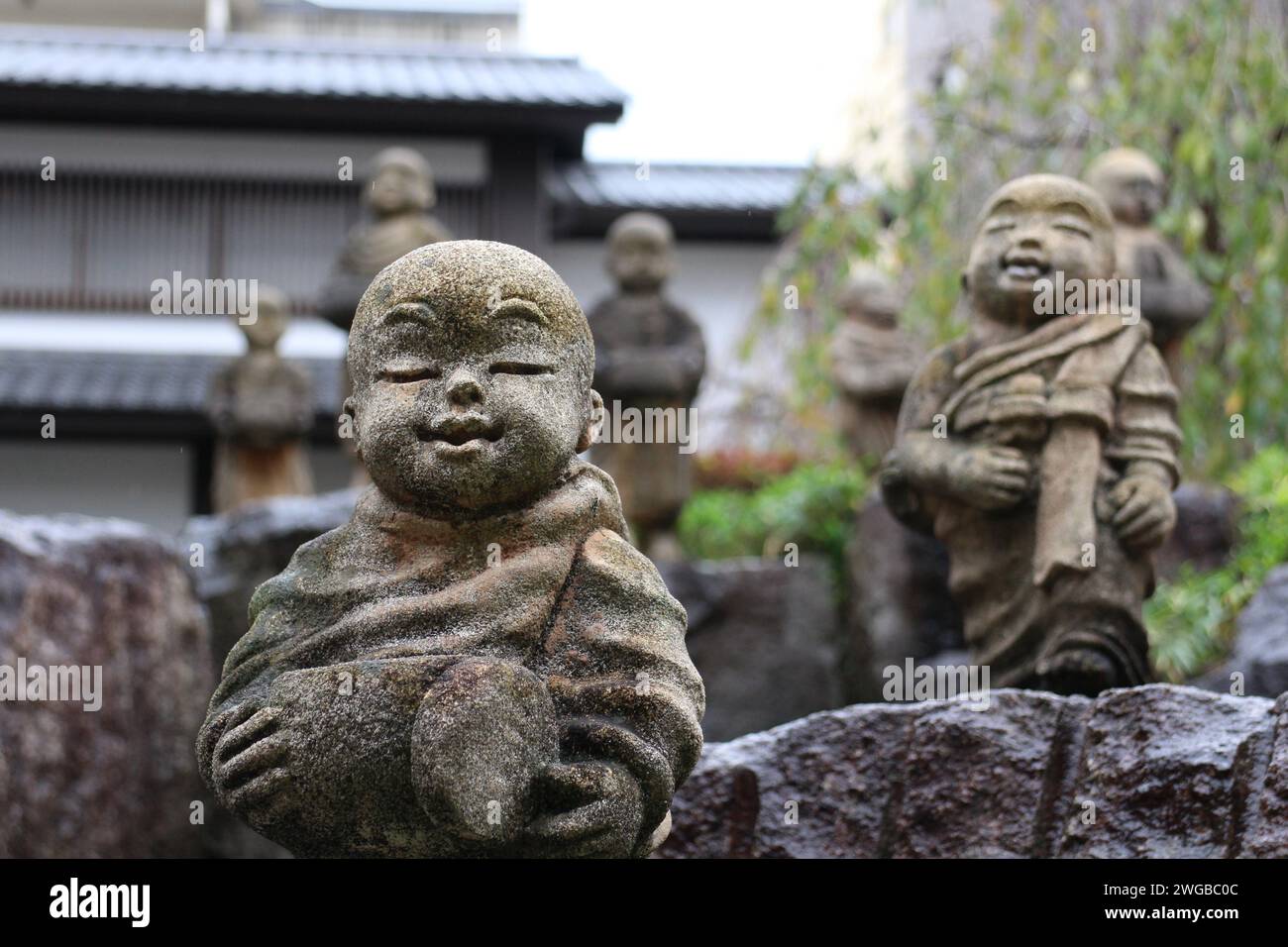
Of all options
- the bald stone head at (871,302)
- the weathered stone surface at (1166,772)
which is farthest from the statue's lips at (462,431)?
the bald stone head at (871,302)

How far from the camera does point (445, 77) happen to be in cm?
1533

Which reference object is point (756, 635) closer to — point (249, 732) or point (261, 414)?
point (261, 414)

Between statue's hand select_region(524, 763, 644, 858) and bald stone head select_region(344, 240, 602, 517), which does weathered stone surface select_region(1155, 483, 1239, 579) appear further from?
statue's hand select_region(524, 763, 644, 858)

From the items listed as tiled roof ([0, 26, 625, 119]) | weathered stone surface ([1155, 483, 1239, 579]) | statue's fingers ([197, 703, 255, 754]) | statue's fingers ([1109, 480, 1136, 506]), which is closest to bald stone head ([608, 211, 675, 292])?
weathered stone surface ([1155, 483, 1239, 579])

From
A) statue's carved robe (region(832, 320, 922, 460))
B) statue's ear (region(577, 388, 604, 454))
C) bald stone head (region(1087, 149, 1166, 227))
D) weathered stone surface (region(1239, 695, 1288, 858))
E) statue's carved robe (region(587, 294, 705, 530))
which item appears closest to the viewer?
statue's ear (region(577, 388, 604, 454))

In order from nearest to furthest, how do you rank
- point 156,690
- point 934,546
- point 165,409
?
point 156,690 → point 934,546 → point 165,409

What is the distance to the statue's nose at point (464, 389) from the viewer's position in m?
3.60

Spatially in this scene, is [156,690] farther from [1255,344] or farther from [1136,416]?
[1255,344]

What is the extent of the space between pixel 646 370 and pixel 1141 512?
4.08 meters

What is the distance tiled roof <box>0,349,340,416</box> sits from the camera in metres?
13.2

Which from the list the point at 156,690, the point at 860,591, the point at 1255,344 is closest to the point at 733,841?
the point at 156,690

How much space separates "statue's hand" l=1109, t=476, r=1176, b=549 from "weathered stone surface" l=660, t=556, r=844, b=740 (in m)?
3.26

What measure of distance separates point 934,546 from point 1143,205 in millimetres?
1776

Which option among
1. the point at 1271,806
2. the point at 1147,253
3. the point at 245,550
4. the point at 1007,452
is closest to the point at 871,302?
the point at 1147,253
